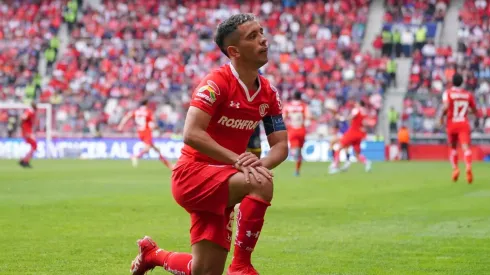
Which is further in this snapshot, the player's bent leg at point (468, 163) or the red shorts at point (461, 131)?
the red shorts at point (461, 131)

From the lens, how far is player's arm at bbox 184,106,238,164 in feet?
20.8

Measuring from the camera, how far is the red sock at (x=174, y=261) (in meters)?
6.86

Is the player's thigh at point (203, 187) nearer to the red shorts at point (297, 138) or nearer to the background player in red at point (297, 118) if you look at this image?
the background player in red at point (297, 118)

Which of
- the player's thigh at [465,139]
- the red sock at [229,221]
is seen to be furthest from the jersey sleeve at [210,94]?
the player's thigh at [465,139]

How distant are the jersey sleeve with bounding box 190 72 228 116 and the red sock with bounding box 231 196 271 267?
0.66 meters

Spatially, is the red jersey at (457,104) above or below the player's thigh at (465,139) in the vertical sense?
above

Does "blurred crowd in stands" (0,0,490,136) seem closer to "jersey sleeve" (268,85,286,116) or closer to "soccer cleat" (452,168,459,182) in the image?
"soccer cleat" (452,168,459,182)

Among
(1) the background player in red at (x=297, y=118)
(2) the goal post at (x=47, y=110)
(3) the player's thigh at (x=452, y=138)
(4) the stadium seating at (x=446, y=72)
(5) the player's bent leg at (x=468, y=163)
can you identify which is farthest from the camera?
(2) the goal post at (x=47, y=110)

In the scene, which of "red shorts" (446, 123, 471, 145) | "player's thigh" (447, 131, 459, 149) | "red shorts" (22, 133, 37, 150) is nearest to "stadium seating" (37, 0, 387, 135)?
"red shorts" (22, 133, 37, 150)

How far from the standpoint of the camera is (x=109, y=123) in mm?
41688

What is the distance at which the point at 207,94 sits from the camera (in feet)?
20.9

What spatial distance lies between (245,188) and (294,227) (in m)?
6.49

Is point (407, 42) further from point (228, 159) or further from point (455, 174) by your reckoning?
point (228, 159)

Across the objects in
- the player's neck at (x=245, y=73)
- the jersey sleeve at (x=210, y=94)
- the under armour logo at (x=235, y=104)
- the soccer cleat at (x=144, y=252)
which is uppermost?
the player's neck at (x=245, y=73)
